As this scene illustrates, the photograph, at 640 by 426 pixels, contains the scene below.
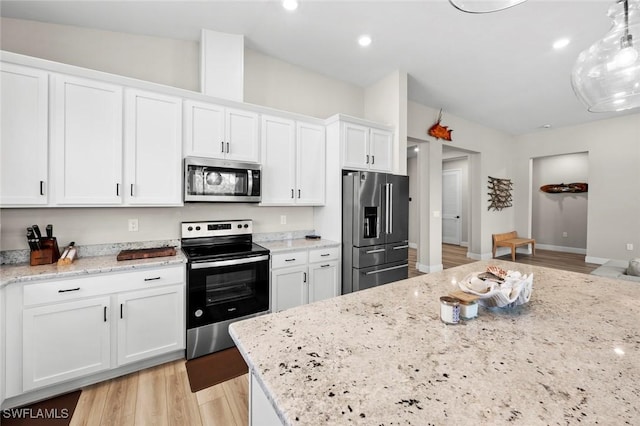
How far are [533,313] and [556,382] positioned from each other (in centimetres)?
55

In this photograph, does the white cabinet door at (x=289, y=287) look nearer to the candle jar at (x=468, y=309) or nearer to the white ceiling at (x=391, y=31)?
the candle jar at (x=468, y=309)

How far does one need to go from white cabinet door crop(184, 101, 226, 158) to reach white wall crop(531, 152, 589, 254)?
8.20m

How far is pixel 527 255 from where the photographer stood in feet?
22.6

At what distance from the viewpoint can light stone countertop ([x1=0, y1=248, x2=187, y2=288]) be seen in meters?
1.78

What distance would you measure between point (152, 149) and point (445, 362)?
264cm

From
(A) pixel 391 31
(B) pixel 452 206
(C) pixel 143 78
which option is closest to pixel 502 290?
(A) pixel 391 31

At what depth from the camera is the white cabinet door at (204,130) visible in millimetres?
2545

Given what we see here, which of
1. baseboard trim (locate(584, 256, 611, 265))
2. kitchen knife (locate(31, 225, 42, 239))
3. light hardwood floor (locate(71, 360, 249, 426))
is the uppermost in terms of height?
kitchen knife (locate(31, 225, 42, 239))

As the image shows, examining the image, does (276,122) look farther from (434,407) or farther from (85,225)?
(434,407)

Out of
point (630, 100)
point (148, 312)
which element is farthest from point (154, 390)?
point (630, 100)

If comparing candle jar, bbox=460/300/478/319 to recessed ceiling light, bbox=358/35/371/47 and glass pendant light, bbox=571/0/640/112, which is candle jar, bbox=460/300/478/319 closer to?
glass pendant light, bbox=571/0/640/112

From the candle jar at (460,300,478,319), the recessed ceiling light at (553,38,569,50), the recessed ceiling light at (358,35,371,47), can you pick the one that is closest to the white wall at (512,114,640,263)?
the recessed ceiling light at (553,38,569,50)

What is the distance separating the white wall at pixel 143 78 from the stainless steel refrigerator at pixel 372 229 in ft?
2.54

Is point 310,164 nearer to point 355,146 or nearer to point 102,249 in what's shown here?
point 355,146
